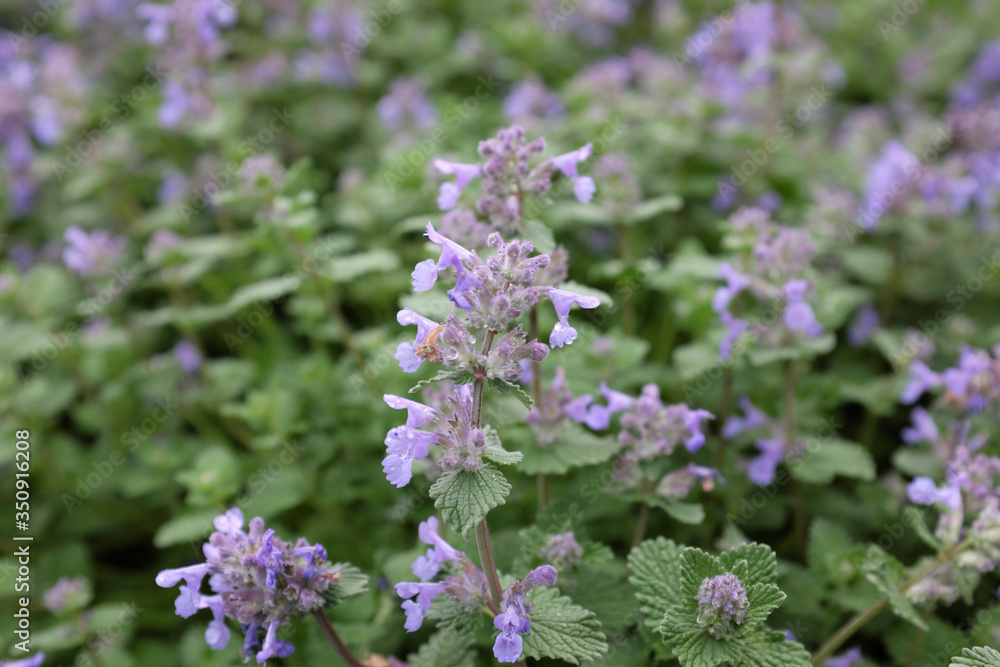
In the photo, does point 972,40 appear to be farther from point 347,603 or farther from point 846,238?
point 347,603

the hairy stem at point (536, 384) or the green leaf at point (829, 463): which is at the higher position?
the hairy stem at point (536, 384)

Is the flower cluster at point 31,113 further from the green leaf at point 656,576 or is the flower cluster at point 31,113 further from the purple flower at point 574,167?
the green leaf at point 656,576

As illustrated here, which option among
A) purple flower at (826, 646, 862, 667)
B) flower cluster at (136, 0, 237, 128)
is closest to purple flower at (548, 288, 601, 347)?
purple flower at (826, 646, 862, 667)

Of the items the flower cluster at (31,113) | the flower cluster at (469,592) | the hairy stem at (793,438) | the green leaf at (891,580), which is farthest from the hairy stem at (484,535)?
the flower cluster at (31,113)

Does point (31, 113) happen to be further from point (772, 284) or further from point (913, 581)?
point (913, 581)

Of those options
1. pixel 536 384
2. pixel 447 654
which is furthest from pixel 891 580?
pixel 447 654

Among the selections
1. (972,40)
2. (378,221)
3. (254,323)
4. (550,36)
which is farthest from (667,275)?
(972,40)
